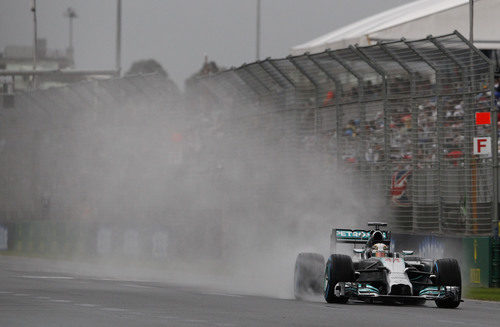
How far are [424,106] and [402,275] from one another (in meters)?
9.25

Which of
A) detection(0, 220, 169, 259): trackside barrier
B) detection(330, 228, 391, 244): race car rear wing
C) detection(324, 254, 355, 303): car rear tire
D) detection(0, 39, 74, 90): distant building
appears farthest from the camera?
detection(0, 39, 74, 90): distant building

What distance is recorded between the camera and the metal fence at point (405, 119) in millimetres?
25203

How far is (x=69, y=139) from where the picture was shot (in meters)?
45.9

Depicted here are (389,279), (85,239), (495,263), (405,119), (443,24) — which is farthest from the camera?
(85,239)

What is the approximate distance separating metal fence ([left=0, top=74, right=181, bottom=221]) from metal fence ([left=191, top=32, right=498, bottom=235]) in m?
7.56

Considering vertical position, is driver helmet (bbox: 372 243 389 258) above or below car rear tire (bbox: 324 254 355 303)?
above

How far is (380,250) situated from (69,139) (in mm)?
28312

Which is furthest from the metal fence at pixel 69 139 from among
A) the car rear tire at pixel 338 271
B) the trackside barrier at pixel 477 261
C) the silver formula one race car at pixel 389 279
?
the car rear tire at pixel 338 271

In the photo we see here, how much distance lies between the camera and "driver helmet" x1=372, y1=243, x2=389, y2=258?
62.1 ft

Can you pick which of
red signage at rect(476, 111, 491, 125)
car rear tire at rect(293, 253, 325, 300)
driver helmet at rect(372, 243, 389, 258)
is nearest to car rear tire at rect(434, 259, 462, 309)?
driver helmet at rect(372, 243, 389, 258)

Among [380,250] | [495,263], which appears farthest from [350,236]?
[495,263]

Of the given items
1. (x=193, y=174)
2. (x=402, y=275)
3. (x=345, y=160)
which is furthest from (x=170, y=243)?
(x=402, y=275)

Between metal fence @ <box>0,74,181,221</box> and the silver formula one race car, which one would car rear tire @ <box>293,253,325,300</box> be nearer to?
the silver formula one race car

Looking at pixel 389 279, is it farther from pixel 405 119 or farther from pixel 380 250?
pixel 405 119
